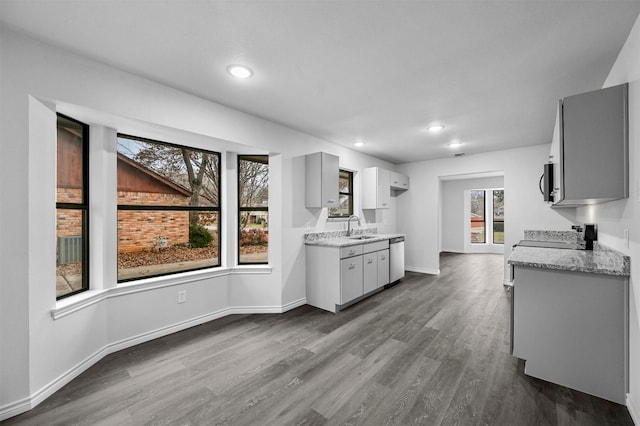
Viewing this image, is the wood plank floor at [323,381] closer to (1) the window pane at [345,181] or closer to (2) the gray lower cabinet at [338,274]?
(2) the gray lower cabinet at [338,274]

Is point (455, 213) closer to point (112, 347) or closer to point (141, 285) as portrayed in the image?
point (141, 285)

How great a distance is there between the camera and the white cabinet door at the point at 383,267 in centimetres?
437

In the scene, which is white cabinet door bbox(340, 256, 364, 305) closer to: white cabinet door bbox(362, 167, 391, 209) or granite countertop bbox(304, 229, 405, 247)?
granite countertop bbox(304, 229, 405, 247)

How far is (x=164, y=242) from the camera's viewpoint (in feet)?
9.81

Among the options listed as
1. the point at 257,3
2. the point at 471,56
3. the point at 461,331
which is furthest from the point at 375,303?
the point at 257,3

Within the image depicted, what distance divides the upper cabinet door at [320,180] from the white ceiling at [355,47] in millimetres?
811

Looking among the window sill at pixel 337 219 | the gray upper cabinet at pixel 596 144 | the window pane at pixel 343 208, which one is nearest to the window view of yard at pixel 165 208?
the window sill at pixel 337 219

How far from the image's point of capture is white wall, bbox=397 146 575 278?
4.50 meters

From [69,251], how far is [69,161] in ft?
2.52

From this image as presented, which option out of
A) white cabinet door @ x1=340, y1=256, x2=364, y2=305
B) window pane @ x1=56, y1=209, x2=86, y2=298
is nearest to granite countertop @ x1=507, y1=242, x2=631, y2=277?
white cabinet door @ x1=340, y1=256, x2=364, y2=305

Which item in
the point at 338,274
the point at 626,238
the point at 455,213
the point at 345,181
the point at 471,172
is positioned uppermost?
the point at 471,172

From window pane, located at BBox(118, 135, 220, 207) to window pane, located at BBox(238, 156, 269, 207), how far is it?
1.00 feet

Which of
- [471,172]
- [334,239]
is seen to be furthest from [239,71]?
[471,172]

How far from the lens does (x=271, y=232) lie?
3527 mm
